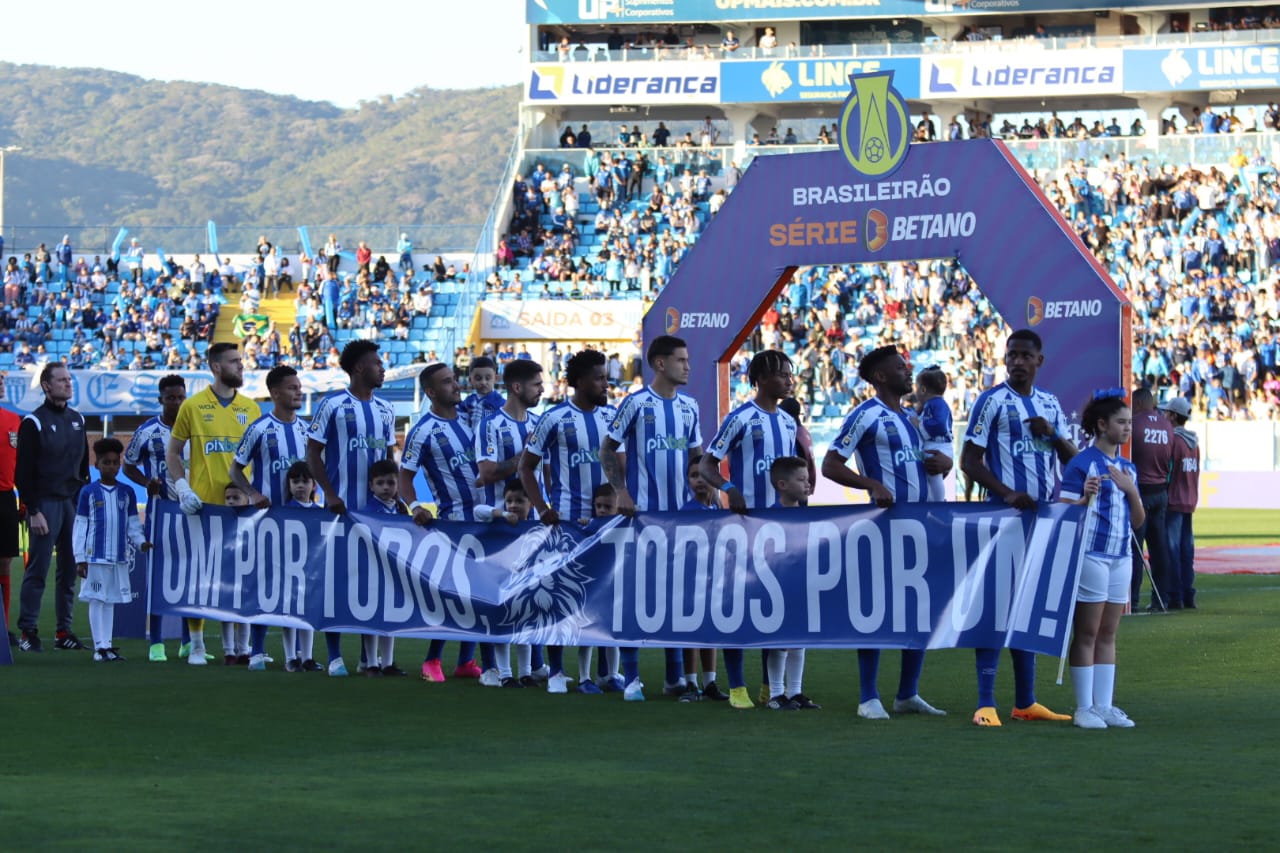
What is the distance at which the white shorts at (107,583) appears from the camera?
1372 cm

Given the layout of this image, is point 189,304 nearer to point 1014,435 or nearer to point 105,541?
point 105,541

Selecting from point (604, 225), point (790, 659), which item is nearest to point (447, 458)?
point (790, 659)

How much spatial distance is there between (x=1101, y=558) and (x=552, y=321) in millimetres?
35977

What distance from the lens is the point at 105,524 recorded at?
546 inches

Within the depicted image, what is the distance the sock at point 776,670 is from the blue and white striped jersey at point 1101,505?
1.89 meters

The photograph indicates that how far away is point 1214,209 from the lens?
4178 cm

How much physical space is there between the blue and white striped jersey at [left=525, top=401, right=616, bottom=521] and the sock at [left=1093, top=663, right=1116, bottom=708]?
3.27m

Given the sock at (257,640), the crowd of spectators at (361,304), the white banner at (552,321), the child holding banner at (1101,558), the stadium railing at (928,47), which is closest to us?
the child holding banner at (1101,558)

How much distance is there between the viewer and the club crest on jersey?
37.3 feet

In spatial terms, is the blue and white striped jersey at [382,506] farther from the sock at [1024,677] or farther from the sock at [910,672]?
the sock at [1024,677]

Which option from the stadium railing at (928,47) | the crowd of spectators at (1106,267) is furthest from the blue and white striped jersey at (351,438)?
the stadium railing at (928,47)

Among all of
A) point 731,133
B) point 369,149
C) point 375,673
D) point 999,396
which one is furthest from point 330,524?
point 369,149

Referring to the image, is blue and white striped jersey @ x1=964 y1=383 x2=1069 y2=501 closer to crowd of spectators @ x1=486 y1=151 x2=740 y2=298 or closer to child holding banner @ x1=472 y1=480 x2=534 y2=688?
child holding banner @ x1=472 y1=480 x2=534 y2=688

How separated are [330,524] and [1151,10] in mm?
43720
